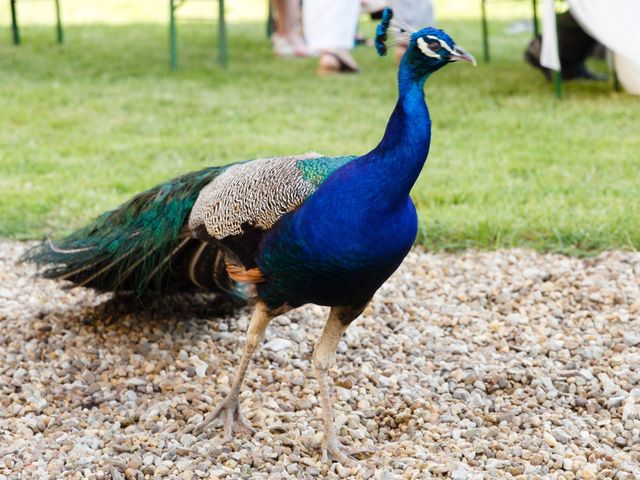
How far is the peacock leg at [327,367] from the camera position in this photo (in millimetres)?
2766

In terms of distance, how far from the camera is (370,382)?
129 inches

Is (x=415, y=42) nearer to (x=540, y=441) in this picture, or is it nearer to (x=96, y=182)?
(x=540, y=441)

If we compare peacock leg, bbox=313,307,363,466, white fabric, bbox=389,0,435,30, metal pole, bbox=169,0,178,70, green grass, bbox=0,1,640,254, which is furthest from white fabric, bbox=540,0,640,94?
peacock leg, bbox=313,307,363,466

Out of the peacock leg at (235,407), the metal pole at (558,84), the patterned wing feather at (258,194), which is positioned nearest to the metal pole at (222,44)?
the metal pole at (558,84)

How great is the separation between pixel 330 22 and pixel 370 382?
347 centimetres

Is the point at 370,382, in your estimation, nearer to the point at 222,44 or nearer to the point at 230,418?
the point at 230,418

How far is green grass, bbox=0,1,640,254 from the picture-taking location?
15.2ft

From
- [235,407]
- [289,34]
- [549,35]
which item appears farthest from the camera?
[289,34]

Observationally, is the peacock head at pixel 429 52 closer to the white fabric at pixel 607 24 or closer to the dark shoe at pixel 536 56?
the white fabric at pixel 607 24

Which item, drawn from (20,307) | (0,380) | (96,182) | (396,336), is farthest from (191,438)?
(96,182)

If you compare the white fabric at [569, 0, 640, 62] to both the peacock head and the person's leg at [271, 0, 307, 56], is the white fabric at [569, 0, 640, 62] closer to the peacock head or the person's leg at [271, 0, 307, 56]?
the person's leg at [271, 0, 307, 56]

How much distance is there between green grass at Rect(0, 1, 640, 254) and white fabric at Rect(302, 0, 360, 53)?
51 cm

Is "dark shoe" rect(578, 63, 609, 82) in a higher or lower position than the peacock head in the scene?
lower

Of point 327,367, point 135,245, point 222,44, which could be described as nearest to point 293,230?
point 327,367
